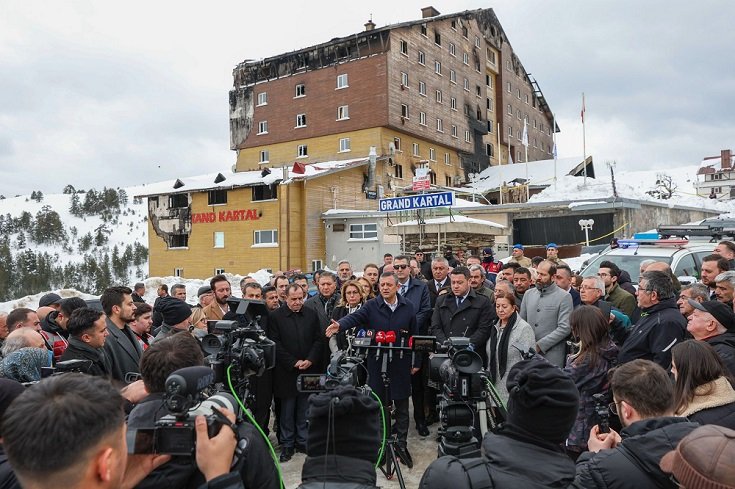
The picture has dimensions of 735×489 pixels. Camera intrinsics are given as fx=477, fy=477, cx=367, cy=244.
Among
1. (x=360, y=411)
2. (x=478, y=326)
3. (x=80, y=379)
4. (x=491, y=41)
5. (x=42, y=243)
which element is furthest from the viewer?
(x=42, y=243)

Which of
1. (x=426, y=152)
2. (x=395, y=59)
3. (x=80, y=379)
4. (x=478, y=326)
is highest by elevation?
(x=395, y=59)

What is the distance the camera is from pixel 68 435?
1.39m

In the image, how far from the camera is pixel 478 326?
5.64 meters

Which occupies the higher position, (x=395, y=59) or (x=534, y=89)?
(x=534, y=89)

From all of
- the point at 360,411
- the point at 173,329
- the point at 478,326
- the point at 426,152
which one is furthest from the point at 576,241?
the point at 360,411

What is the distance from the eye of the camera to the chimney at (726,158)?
68688 mm

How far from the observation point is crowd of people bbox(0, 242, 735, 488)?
1.87 metres

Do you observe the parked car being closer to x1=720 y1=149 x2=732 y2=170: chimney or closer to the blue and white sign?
the blue and white sign

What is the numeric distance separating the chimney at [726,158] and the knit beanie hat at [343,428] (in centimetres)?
8539

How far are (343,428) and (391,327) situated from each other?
3516 millimetres

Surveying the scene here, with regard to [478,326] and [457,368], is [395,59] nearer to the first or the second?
[478,326]

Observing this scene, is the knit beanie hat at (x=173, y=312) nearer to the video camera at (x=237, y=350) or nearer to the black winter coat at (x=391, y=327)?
the video camera at (x=237, y=350)

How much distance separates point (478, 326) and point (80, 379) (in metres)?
4.72

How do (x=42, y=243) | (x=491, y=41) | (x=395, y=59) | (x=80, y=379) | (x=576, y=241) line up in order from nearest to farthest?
(x=80, y=379)
(x=576, y=241)
(x=395, y=59)
(x=491, y=41)
(x=42, y=243)
